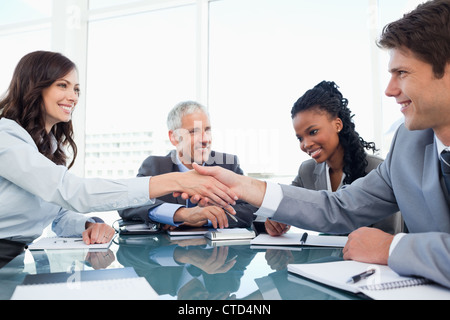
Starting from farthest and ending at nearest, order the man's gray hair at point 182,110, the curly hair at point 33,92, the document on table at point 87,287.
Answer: the man's gray hair at point 182,110 → the curly hair at point 33,92 → the document on table at point 87,287

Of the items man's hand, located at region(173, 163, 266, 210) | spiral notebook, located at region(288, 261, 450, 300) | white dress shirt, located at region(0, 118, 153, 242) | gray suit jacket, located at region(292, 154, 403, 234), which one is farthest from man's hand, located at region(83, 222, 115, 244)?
gray suit jacket, located at region(292, 154, 403, 234)

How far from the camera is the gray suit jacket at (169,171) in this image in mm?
2102

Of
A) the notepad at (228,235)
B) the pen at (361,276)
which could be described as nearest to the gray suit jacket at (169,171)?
the notepad at (228,235)

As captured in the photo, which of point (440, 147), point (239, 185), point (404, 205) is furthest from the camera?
point (239, 185)

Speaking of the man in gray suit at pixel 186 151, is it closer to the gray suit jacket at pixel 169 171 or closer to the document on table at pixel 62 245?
the gray suit jacket at pixel 169 171

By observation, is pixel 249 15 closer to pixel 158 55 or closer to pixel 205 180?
pixel 158 55

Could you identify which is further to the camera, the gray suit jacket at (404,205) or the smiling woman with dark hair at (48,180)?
the smiling woman with dark hair at (48,180)

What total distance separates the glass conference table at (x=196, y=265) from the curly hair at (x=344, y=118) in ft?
3.34

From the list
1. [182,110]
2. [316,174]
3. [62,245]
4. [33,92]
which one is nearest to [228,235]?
[62,245]

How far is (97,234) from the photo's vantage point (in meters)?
1.55

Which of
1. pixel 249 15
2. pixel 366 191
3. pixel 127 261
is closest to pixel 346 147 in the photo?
pixel 366 191

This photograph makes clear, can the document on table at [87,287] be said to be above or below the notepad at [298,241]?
above

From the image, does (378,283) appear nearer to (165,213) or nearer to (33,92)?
(165,213)

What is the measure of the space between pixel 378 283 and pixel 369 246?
26 cm
